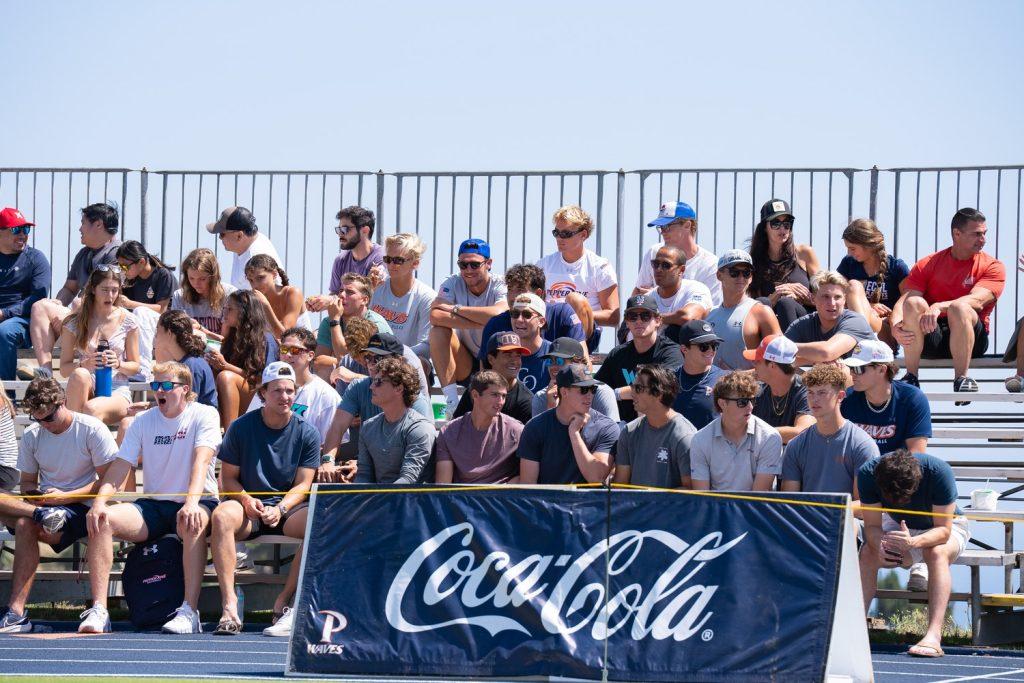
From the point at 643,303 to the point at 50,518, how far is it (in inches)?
178

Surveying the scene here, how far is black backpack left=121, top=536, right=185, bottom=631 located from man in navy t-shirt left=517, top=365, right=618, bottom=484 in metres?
2.46

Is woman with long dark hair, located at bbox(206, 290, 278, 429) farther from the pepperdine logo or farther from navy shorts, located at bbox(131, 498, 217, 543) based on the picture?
the pepperdine logo

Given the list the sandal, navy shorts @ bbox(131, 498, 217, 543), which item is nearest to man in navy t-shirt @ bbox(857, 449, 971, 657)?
the sandal

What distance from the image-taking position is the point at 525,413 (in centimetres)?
1072

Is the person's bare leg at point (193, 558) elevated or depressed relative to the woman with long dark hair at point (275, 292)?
depressed

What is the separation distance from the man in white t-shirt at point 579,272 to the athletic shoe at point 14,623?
5105mm

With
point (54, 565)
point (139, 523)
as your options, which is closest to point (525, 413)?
point (139, 523)

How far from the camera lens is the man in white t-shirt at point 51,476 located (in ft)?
33.8

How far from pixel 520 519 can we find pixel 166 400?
12.0 ft

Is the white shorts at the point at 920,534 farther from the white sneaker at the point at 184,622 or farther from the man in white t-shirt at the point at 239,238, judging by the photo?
the man in white t-shirt at the point at 239,238

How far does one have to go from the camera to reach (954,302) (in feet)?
39.3

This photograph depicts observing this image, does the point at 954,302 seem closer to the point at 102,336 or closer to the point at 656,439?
the point at 656,439

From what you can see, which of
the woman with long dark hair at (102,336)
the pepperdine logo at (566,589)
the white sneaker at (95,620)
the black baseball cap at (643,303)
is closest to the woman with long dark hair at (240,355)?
the woman with long dark hair at (102,336)

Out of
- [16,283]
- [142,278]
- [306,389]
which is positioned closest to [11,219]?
[16,283]
